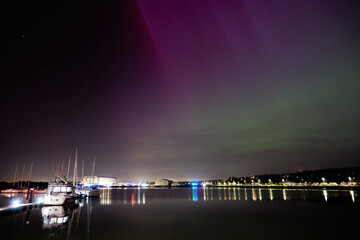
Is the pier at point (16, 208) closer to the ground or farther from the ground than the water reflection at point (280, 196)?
farther from the ground

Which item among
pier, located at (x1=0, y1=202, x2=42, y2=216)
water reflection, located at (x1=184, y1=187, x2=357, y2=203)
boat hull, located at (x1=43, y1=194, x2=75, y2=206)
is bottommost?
water reflection, located at (x1=184, y1=187, x2=357, y2=203)

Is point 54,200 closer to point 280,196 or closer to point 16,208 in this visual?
point 16,208

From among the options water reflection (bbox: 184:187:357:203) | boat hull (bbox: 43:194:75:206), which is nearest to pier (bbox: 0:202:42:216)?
boat hull (bbox: 43:194:75:206)

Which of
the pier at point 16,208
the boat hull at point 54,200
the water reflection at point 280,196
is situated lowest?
the water reflection at point 280,196

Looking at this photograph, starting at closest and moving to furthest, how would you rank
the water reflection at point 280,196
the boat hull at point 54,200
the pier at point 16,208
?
the pier at point 16,208 < the boat hull at point 54,200 < the water reflection at point 280,196

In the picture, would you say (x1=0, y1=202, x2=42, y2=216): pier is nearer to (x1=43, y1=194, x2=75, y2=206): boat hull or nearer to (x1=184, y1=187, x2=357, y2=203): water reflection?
(x1=43, y1=194, x2=75, y2=206): boat hull

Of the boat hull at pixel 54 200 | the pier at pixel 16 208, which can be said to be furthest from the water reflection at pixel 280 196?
the pier at pixel 16 208

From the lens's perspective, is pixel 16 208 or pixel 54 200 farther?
pixel 54 200

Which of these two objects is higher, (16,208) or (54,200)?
(54,200)

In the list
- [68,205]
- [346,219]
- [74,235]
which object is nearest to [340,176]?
[346,219]

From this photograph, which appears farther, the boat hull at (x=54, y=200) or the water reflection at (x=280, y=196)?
the water reflection at (x=280, y=196)

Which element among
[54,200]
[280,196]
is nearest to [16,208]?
[54,200]

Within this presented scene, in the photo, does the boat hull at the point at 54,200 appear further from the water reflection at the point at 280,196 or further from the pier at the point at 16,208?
the water reflection at the point at 280,196

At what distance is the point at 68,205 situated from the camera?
4722 cm
